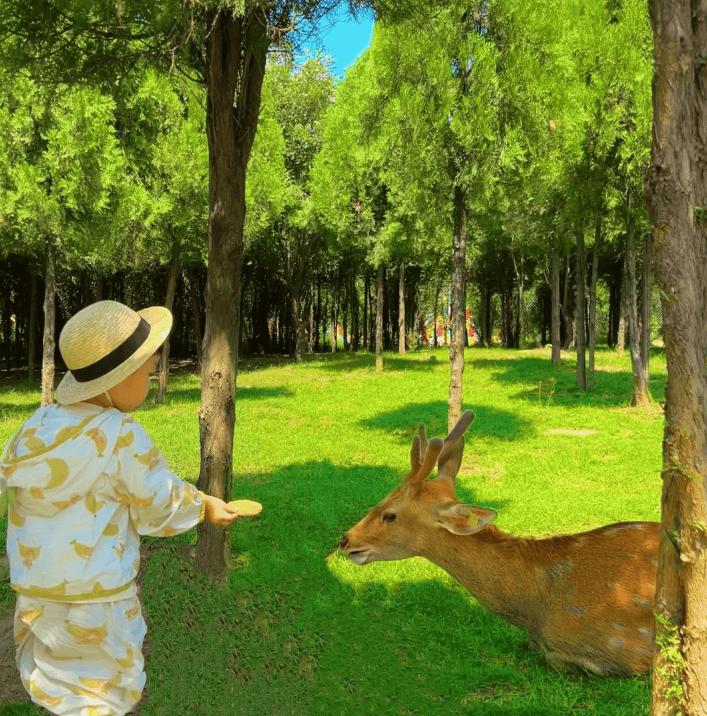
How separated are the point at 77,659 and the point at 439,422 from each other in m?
12.2

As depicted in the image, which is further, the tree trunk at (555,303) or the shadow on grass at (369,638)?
the tree trunk at (555,303)

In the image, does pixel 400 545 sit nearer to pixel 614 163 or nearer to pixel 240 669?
pixel 240 669

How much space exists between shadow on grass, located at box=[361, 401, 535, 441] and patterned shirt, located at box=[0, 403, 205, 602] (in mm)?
10536

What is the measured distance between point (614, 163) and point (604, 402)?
16.8 feet

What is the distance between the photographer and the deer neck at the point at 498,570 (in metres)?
4.13

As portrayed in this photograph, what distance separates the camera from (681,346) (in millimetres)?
2684

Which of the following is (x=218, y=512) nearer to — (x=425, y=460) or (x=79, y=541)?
(x=79, y=541)

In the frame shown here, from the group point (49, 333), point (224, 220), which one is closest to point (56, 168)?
point (49, 333)

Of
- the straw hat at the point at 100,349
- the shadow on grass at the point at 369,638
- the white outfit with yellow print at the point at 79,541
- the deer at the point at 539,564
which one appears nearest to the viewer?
the white outfit with yellow print at the point at 79,541

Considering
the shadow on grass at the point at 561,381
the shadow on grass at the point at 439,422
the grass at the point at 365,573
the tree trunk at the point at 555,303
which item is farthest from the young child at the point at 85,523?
the tree trunk at the point at 555,303

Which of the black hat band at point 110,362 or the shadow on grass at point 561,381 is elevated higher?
the black hat band at point 110,362

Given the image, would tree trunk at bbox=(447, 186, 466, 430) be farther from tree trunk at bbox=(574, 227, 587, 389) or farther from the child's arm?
the child's arm

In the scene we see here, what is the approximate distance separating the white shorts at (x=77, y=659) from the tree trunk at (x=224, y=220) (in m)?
3.34

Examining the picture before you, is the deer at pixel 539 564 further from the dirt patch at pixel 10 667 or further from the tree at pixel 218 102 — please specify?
the tree at pixel 218 102
